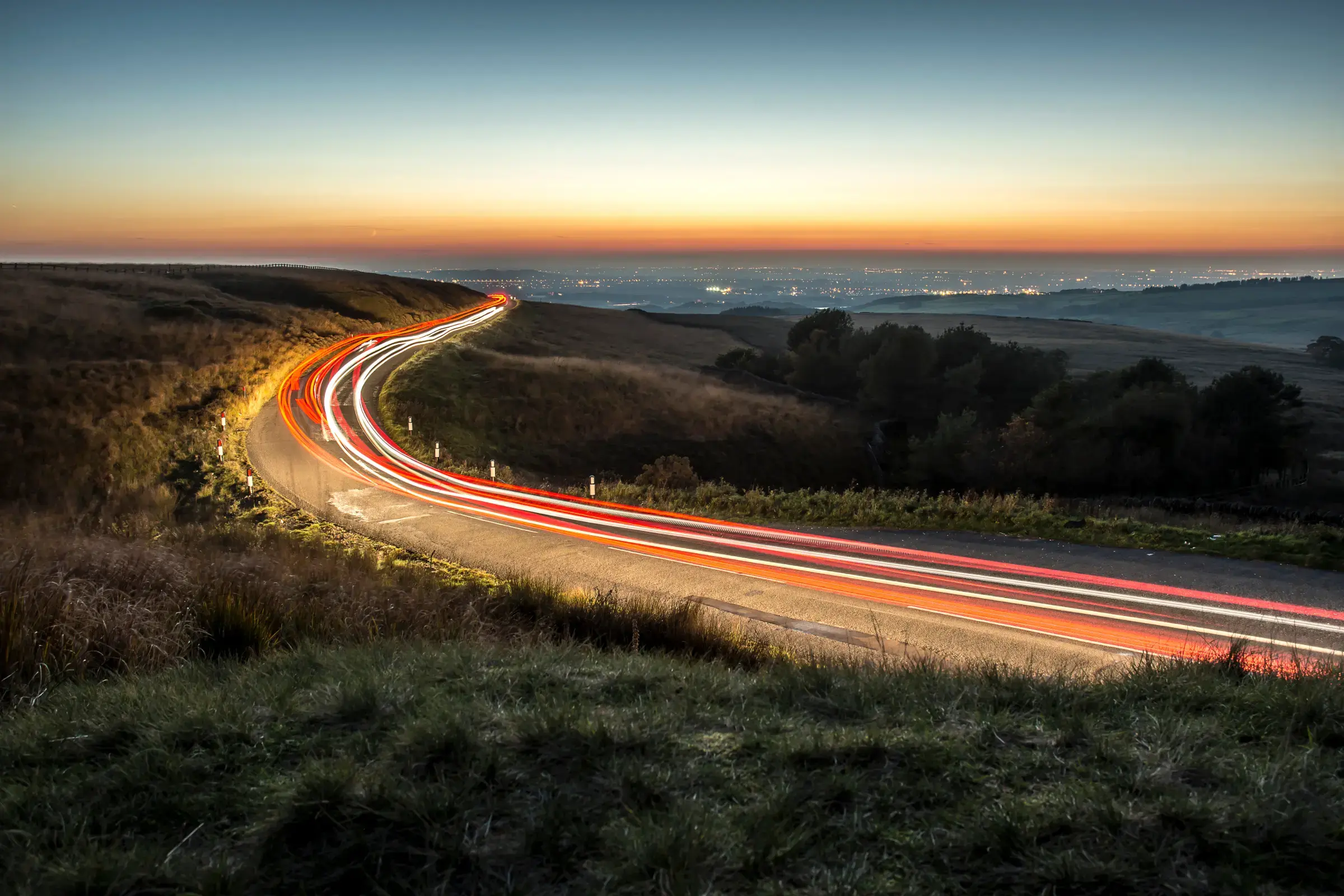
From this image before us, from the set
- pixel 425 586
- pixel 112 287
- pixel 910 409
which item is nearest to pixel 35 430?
pixel 425 586

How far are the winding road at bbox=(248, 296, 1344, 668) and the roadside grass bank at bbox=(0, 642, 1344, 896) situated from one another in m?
3.05

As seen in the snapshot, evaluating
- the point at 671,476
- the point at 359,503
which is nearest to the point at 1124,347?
the point at 671,476

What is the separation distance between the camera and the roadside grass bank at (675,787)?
334 centimetres

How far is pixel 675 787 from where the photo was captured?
4012mm

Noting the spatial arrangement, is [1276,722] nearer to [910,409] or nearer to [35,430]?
[35,430]

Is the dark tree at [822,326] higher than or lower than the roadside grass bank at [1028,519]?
higher

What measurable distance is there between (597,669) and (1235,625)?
8983 millimetres

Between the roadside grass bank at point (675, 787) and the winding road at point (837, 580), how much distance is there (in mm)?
3054

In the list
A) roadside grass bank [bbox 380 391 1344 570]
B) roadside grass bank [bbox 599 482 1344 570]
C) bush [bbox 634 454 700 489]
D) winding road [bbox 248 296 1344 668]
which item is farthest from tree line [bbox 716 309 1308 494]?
winding road [bbox 248 296 1344 668]

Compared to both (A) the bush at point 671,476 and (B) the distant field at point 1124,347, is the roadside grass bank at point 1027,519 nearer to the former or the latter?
(A) the bush at point 671,476

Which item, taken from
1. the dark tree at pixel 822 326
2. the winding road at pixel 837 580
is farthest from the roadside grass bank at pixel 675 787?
the dark tree at pixel 822 326

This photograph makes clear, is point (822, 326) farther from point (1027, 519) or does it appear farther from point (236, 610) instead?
point (236, 610)

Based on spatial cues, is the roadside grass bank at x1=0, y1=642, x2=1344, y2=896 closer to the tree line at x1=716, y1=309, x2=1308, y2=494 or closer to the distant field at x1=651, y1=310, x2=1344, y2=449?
the tree line at x1=716, y1=309, x2=1308, y2=494

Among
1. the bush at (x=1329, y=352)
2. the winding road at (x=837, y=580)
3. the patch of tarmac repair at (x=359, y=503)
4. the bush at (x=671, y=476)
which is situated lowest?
the bush at (x=671, y=476)
